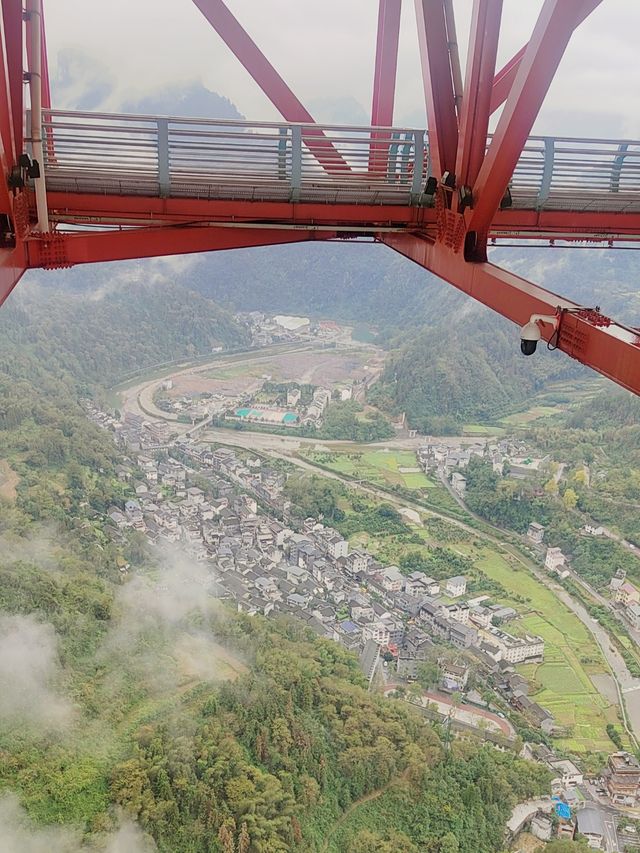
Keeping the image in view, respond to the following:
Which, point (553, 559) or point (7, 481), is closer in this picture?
point (553, 559)

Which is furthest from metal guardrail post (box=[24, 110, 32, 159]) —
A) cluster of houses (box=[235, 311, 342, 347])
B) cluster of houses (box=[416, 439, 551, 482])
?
cluster of houses (box=[235, 311, 342, 347])

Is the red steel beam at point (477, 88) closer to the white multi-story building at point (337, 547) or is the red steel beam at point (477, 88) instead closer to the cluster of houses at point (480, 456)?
the white multi-story building at point (337, 547)

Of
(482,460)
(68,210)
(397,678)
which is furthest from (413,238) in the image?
(482,460)

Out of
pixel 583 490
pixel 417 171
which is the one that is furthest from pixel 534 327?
pixel 583 490

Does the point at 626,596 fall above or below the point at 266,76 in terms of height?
below

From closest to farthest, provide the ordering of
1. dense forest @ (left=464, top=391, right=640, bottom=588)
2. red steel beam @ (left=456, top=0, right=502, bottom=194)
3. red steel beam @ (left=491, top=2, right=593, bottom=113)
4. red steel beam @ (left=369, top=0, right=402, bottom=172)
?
red steel beam @ (left=456, top=0, right=502, bottom=194) → red steel beam @ (left=491, top=2, right=593, bottom=113) → red steel beam @ (left=369, top=0, right=402, bottom=172) → dense forest @ (left=464, top=391, right=640, bottom=588)

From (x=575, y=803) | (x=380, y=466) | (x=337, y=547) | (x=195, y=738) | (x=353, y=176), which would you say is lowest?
(x=380, y=466)

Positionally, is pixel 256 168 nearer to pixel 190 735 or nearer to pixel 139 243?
pixel 139 243

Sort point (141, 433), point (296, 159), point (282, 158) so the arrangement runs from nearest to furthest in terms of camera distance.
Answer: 1. point (296, 159)
2. point (282, 158)
3. point (141, 433)

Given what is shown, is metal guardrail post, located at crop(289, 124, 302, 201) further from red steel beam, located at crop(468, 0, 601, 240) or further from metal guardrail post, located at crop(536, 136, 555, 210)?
metal guardrail post, located at crop(536, 136, 555, 210)
